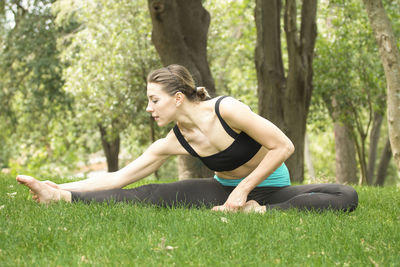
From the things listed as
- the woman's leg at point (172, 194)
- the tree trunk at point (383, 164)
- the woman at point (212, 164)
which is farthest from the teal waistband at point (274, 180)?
the tree trunk at point (383, 164)

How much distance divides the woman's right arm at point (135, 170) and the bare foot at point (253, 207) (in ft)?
3.13

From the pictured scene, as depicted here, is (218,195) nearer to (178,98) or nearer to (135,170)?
(135,170)

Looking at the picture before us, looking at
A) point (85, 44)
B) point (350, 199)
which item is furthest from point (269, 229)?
point (85, 44)

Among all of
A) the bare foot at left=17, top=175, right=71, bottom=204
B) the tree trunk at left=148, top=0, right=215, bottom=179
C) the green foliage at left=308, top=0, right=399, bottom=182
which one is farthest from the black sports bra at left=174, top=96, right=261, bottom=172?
the green foliage at left=308, top=0, right=399, bottom=182

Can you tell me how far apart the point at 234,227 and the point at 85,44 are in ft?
48.6

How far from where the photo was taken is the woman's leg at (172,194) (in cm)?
477

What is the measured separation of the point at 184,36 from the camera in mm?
9617

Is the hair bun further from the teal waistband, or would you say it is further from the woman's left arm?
the teal waistband

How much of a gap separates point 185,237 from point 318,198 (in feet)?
5.59

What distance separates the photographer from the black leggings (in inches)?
180

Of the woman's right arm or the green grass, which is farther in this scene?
the woman's right arm

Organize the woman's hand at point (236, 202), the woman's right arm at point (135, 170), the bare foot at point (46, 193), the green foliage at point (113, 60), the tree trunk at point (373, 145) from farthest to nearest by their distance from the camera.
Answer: the tree trunk at point (373, 145) → the green foliage at point (113, 60) → the woman's right arm at point (135, 170) → the bare foot at point (46, 193) → the woman's hand at point (236, 202)

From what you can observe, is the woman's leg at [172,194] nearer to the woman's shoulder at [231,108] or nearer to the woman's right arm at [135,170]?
the woman's right arm at [135,170]

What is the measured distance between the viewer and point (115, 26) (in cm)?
1638
